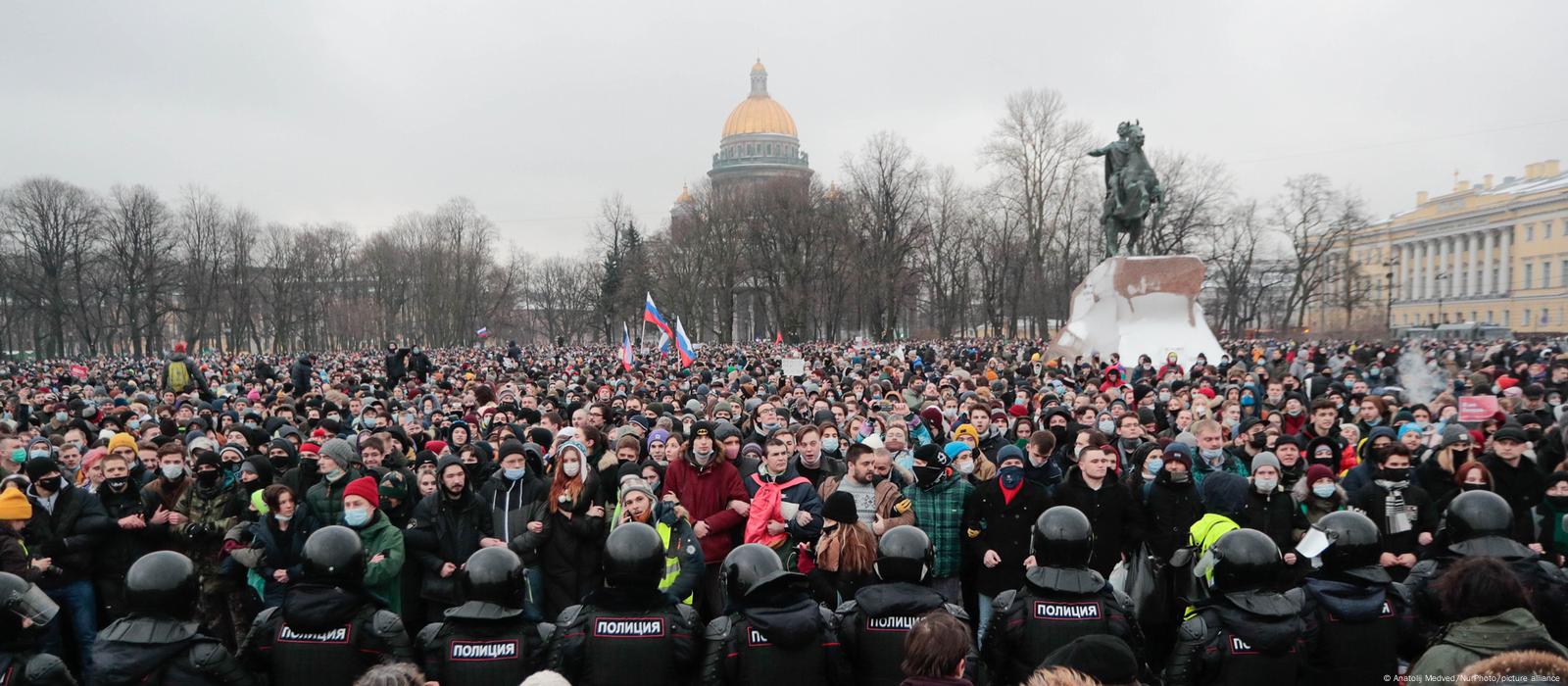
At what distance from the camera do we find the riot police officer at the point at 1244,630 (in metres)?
3.78

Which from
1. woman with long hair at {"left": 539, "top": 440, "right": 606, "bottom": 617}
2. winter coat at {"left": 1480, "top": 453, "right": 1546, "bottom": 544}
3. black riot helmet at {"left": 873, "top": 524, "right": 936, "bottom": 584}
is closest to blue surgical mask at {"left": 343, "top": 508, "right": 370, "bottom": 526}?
woman with long hair at {"left": 539, "top": 440, "right": 606, "bottom": 617}

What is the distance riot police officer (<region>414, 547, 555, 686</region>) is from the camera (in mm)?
3680

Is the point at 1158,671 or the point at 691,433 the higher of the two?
the point at 691,433

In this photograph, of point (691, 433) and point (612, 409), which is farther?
point (612, 409)

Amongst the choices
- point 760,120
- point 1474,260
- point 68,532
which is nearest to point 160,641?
point 68,532

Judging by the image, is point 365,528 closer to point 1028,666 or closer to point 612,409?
point 1028,666

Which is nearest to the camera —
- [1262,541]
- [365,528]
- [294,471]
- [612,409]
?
[1262,541]

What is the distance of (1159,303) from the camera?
81.8 ft

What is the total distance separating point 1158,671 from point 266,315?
250 feet

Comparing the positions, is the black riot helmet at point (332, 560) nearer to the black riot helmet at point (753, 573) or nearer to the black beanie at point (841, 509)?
the black riot helmet at point (753, 573)

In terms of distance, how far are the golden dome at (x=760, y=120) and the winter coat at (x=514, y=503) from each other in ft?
358

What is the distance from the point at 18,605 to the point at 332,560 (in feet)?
3.58

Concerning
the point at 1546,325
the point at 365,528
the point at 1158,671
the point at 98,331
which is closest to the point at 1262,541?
the point at 1158,671

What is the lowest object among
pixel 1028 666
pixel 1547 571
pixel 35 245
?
pixel 1028 666
